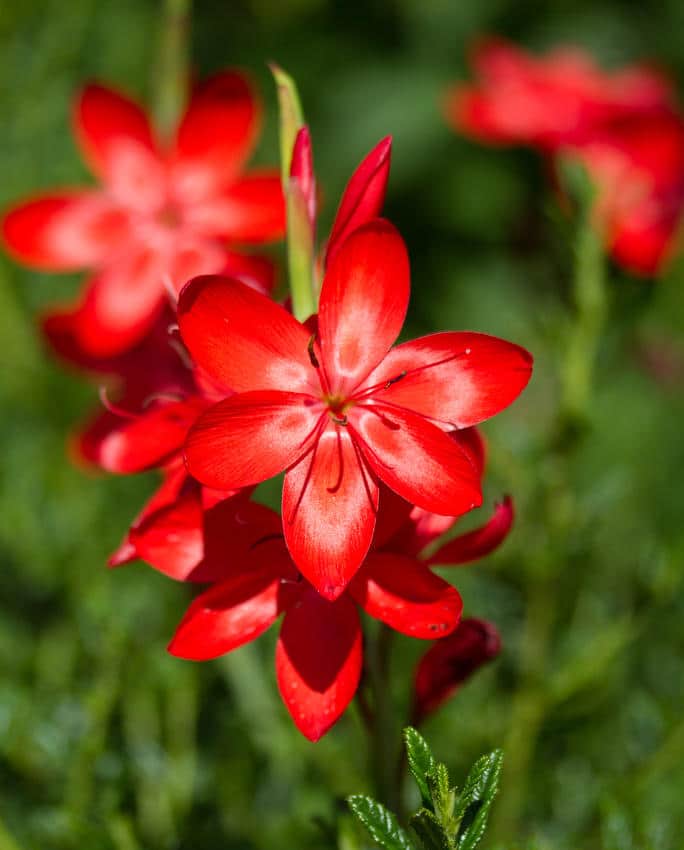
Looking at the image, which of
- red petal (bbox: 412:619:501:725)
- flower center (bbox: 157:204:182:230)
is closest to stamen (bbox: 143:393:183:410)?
red petal (bbox: 412:619:501:725)

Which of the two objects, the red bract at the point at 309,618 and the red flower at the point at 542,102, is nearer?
the red bract at the point at 309,618

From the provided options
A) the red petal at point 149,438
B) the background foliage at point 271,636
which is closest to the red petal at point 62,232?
the background foliage at point 271,636

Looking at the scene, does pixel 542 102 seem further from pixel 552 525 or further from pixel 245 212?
pixel 552 525

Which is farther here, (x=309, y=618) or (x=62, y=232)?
(x=62, y=232)

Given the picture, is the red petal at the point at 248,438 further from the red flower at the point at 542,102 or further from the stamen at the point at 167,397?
the red flower at the point at 542,102

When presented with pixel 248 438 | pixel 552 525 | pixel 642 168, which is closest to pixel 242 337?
pixel 248 438

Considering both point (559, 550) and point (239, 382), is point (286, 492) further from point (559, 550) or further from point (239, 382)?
point (559, 550)
